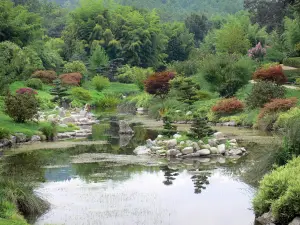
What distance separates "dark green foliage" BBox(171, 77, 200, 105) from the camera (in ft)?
105

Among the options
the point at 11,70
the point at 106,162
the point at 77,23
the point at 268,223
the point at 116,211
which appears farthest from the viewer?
the point at 77,23

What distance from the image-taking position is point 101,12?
2520 inches

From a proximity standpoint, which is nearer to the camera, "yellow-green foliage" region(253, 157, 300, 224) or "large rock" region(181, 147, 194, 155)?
"yellow-green foliage" region(253, 157, 300, 224)

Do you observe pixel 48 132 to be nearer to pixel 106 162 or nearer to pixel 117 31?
pixel 106 162

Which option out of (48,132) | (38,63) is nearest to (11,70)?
(48,132)

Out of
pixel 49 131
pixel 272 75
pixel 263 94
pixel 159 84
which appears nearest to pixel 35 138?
pixel 49 131

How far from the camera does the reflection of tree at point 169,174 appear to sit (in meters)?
14.0

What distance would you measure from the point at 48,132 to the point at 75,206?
11.2 metres

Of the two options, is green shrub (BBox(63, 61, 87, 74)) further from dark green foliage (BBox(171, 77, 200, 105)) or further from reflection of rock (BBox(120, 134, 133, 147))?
reflection of rock (BBox(120, 134, 133, 147))

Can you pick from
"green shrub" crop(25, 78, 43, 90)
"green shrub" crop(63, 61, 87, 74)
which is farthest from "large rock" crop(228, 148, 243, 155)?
"green shrub" crop(63, 61, 87, 74)

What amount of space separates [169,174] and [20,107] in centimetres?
990

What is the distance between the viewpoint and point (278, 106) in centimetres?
2523

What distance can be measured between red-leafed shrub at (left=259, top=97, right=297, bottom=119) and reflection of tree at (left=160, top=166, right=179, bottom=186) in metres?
11.0

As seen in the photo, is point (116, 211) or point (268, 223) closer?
point (268, 223)
